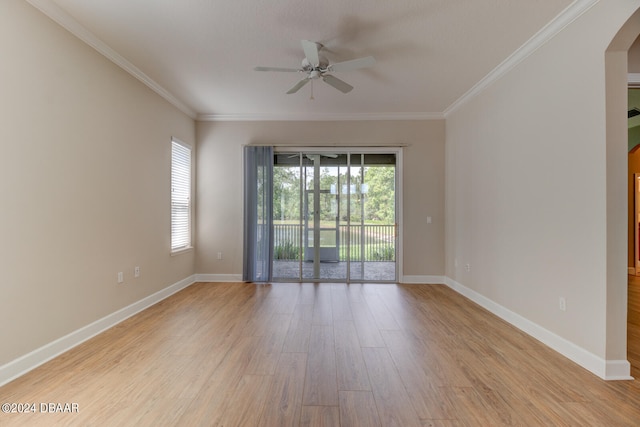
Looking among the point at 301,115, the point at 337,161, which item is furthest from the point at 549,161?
the point at 301,115

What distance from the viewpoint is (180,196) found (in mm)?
4492

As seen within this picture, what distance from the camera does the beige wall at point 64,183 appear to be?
2053mm

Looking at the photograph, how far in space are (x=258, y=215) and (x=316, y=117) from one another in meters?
1.95

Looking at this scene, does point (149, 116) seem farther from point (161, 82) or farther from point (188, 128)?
point (188, 128)

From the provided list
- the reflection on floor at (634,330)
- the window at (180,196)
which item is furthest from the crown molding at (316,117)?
the reflection on floor at (634,330)

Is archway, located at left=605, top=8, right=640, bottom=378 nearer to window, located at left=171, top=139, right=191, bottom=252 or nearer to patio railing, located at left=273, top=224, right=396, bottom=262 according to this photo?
patio railing, located at left=273, top=224, right=396, bottom=262

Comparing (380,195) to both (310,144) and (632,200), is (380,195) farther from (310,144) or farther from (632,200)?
(632,200)

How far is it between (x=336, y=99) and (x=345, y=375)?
3524mm

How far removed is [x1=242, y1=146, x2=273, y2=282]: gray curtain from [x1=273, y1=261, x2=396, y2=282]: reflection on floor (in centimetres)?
26

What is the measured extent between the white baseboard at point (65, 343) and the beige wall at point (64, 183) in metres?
0.06

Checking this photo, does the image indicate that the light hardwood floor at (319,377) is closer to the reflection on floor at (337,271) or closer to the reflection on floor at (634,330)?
the reflection on floor at (634,330)

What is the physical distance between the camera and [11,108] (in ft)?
6.71

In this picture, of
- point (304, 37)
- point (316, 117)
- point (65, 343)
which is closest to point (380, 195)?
point (316, 117)

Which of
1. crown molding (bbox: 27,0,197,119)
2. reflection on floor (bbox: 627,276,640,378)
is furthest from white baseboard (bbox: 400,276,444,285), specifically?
crown molding (bbox: 27,0,197,119)
